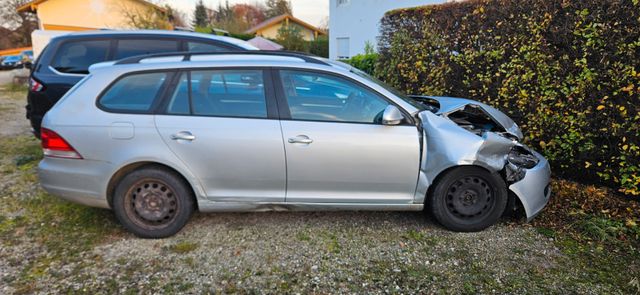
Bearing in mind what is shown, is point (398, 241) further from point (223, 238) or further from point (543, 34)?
point (543, 34)

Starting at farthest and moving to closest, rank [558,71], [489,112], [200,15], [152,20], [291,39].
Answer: [200,15] → [291,39] → [152,20] → [558,71] → [489,112]

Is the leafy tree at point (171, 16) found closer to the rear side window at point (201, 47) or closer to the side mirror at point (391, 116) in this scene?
the rear side window at point (201, 47)

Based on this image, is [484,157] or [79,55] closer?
[484,157]

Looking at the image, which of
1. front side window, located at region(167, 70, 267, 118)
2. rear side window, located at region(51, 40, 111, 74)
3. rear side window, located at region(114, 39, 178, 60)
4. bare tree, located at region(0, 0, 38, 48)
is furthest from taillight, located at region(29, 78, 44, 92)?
bare tree, located at region(0, 0, 38, 48)

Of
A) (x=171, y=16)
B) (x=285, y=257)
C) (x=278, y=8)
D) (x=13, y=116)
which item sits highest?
(x=278, y=8)

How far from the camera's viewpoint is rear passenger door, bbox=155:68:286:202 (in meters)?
3.04

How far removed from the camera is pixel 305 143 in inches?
121

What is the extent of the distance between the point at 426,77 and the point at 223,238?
3.87m

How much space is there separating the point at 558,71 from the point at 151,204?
4302mm

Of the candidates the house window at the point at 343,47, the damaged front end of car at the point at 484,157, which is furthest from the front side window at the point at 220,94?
the house window at the point at 343,47

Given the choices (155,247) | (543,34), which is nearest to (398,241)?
(155,247)

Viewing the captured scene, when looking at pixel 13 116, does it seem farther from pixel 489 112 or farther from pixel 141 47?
pixel 489 112

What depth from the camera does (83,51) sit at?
193 inches

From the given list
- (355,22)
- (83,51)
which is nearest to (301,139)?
(83,51)
